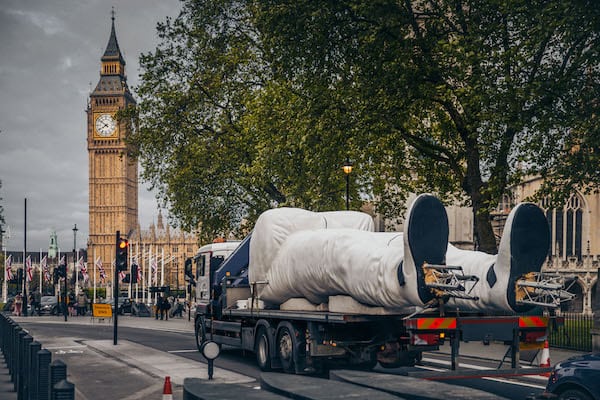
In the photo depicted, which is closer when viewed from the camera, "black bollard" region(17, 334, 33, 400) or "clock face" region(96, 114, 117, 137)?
"black bollard" region(17, 334, 33, 400)

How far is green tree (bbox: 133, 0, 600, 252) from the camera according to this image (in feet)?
70.5

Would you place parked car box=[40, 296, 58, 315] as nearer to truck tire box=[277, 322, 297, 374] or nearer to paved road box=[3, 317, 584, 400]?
paved road box=[3, 317, 584, 400]

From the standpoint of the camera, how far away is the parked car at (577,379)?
9398 millimetres

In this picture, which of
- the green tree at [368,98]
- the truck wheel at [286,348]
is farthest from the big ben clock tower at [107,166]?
the truck wheel at [286,348]

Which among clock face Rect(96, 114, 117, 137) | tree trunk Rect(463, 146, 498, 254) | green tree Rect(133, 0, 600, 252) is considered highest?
clock face Rect(96, 114, 117, 137)

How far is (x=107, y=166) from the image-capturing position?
179625 millimetres

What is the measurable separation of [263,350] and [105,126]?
168638mm

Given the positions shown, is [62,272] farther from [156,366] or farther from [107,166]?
[107,166]

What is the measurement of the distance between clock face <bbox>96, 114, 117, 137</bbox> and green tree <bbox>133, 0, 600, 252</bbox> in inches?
5636

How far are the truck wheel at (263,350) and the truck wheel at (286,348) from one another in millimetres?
459

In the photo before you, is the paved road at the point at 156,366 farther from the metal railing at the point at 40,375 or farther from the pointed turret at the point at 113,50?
the pointed turret at the point at 113,50

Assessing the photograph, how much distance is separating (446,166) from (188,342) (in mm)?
11868

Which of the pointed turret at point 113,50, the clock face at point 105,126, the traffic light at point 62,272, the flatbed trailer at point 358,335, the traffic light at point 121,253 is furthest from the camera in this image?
the pointed turret at point 113,50

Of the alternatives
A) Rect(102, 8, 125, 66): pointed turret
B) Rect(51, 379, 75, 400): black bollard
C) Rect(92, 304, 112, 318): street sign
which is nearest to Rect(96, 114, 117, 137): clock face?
Rect(102, 8, 125, 66): pointed turret
